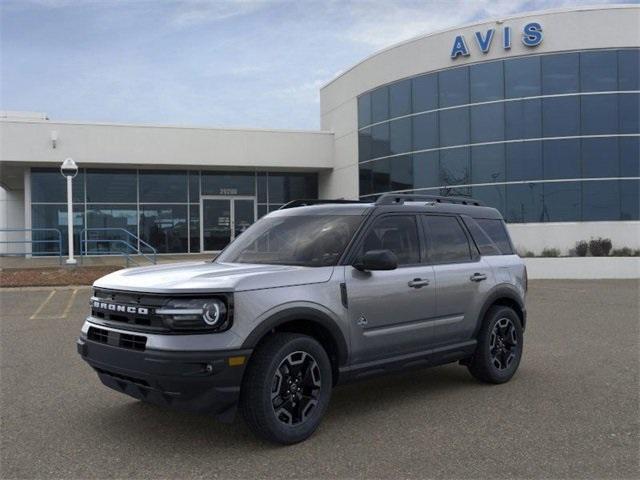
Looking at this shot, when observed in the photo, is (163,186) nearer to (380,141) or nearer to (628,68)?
(380,141)

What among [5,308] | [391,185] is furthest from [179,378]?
[391,185]

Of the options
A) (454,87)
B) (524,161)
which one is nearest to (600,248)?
(524,161)

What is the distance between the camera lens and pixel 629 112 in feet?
70.7

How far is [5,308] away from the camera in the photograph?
12484 mm

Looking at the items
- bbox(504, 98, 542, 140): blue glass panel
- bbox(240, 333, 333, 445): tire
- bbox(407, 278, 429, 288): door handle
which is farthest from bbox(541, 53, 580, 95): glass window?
bbox(240, 333, 333, 445): tire

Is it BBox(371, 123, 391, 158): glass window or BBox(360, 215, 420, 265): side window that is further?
BBox(371, 123, 391, 158): glass window

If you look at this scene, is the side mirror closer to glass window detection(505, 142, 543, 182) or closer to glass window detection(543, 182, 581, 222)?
glass window detection(543, 182, 581, 222)

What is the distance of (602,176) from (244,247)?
18881 mm

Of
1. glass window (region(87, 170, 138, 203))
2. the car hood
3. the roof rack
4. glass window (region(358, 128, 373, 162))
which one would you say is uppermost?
glass window (region(358, 128, 373, 162))

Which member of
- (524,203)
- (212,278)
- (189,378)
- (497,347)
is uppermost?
(524,203)

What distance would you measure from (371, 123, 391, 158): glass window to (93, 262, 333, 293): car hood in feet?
69.8

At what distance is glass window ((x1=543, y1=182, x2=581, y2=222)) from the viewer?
21.8 metres

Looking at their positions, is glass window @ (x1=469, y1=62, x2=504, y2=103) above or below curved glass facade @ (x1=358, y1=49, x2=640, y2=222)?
above

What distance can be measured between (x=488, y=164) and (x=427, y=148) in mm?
2605
